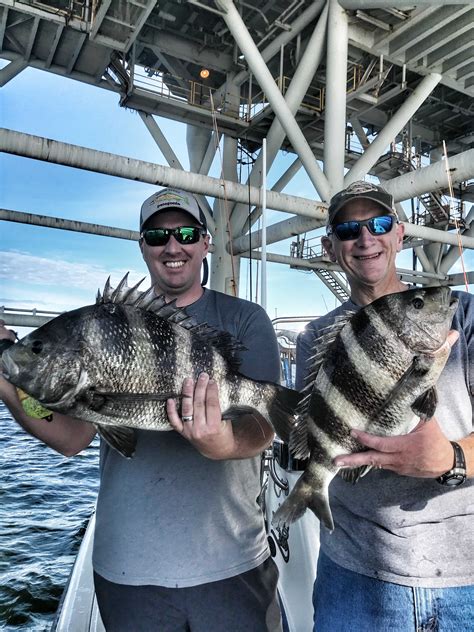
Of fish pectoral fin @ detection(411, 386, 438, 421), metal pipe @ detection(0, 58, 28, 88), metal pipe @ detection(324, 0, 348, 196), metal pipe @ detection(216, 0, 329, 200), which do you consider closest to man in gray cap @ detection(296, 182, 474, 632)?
fish pectoral fin @ detection(411, 386, 438, 421)

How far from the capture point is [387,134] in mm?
9891

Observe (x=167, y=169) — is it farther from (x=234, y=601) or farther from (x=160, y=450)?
(x=234, y=601)

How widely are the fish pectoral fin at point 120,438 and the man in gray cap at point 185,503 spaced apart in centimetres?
19

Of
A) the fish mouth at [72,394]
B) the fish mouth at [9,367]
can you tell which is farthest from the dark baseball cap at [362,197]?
the fish mouth at [9,367]

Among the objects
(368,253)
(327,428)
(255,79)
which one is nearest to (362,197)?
(368,253)

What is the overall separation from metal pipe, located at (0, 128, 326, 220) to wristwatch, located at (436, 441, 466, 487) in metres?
5.43

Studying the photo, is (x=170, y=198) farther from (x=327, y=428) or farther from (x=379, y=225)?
(x=327, y=428)

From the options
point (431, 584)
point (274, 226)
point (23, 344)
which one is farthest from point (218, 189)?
point (431, 584)

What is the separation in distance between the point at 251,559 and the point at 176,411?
774 mm

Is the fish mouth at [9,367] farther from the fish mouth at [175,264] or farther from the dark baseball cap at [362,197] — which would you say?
→ the dark baseball cap at [362,197]

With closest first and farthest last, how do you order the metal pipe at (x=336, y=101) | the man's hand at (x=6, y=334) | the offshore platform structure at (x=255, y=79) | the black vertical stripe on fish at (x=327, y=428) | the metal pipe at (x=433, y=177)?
the black vertical stripe on fish at (x=327, y=428) → the man's hand at (x=6, y=334) → the metal pipe at (x=433, y=177) → the offshore platform structure at (x=255, y=79) → the metal pipe at (x=336, y=101)

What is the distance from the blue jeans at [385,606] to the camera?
168cm

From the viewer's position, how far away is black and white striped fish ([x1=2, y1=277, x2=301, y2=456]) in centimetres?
166

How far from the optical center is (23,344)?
1.70 meters
